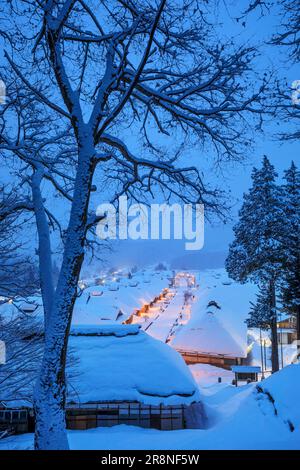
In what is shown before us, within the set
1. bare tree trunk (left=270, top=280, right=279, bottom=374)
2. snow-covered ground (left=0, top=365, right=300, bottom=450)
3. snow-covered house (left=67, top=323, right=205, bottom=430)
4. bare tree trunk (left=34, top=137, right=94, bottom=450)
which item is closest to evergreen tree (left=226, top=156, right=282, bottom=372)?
bare tree trunk (left=270, top=280, right=279, bottom=374)

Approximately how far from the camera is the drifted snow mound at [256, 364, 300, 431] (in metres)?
7.61

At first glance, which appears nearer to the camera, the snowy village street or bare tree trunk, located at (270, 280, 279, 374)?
the snowy village street

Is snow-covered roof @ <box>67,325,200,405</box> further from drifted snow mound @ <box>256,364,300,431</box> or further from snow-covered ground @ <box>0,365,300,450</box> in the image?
drifted snow mound @ <box>256,364,300,431</box>

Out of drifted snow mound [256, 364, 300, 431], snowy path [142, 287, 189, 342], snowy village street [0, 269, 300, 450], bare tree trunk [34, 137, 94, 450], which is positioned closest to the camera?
bare tree trunk [34, 137, 94, 450]

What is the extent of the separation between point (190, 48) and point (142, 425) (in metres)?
11.6

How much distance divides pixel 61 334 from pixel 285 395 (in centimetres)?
781

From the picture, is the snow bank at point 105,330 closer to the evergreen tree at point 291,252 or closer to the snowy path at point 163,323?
the evergreen tree at point 291,252

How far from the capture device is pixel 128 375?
12.1 m

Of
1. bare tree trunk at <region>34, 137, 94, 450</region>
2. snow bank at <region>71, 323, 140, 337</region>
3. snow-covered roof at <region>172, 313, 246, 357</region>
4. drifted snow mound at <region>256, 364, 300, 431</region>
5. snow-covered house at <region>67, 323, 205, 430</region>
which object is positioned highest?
bare tree trunk at <region>34, 137, 94, 450</region>

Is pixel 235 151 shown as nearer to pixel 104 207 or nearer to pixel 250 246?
pixel 104 207

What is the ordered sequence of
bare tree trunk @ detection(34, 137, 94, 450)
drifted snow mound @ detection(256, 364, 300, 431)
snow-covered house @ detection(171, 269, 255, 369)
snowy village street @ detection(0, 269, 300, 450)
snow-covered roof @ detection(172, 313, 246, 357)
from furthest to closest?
snow-covered house @ detection(171, 269, 255, 369)
snow-covered roof @ detection(172, 313, 246, 357)
drifted snow mound @ detection(256, 364, 300, 431)
snowy village street @ detection(0, 269, 300, 450)
bare tree trunk @ detection(34, 137, 94, 450)

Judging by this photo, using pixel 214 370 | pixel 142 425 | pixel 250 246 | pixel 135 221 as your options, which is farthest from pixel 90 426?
pixel 214 370

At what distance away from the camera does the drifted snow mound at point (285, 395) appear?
761 centimetres

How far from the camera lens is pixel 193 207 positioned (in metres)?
6.50
